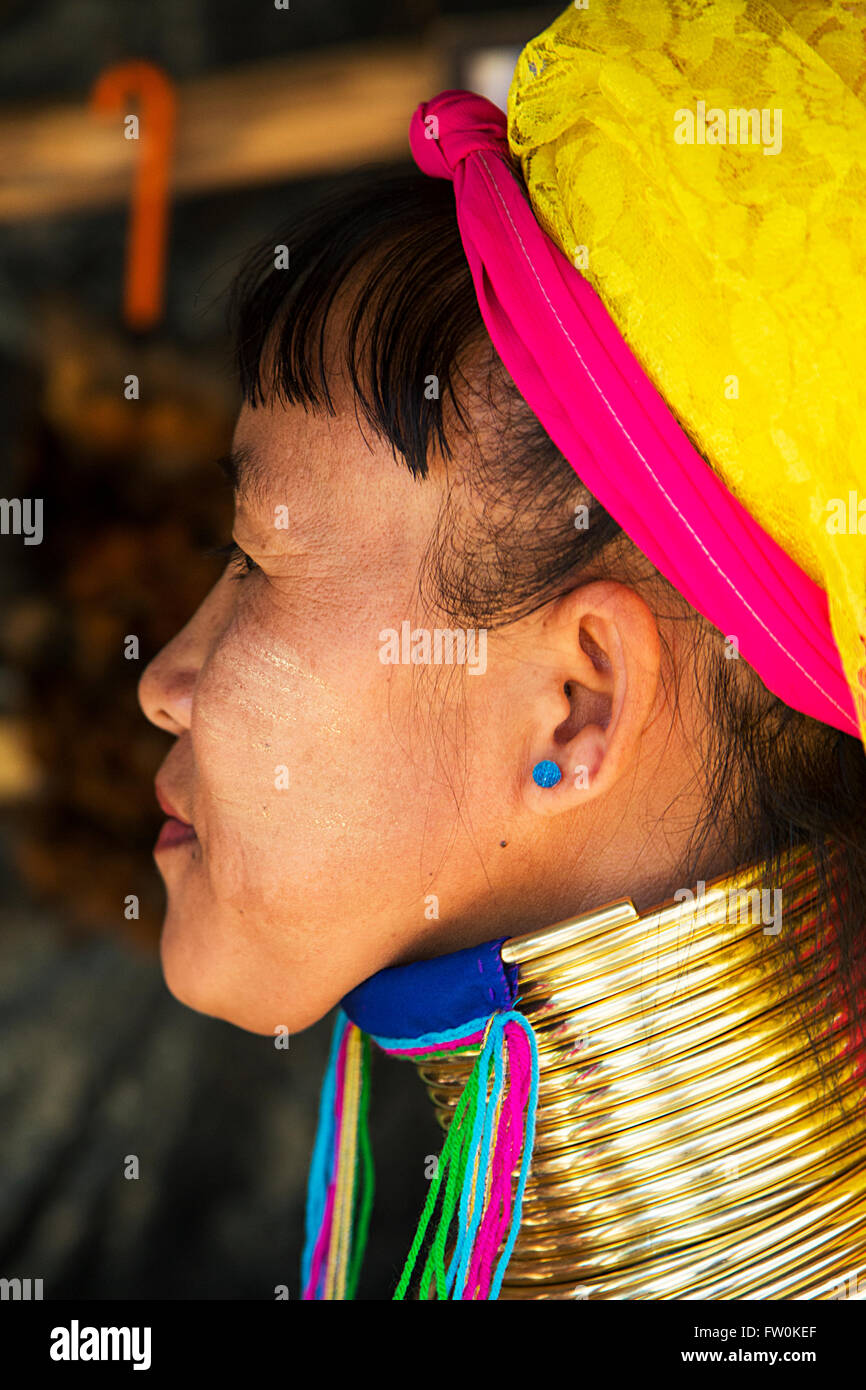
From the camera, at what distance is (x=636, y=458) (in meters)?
0.84

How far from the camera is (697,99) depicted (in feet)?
2.73

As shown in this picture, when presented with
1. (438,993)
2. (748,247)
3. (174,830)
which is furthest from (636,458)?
(174,830)

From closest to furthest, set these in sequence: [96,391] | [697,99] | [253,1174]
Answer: [697,99]
[96,391]
[253,1174]

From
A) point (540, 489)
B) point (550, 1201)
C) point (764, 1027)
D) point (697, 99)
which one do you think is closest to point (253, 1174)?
point (550, 1201)

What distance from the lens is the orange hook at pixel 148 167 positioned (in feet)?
6.17

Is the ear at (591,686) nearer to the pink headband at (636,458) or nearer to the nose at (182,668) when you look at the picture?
the pink headband at (636,458)

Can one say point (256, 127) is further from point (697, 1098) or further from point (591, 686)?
point (697, 1098)

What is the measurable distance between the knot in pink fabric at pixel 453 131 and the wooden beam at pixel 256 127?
3.68ft

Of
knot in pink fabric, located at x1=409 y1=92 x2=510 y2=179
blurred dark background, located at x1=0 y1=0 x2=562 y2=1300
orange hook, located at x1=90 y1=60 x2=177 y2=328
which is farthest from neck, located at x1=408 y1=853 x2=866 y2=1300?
orange hook, located at x1=90 y1=60 x2=177 y2=328

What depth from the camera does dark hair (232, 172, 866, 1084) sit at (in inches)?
36.0

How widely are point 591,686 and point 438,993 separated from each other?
26 cm

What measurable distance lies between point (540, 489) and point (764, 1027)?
1.42 ft

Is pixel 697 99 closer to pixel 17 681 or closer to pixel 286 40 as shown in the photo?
pixel 17 681

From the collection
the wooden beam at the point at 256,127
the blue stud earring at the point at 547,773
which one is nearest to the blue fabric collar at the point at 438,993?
the blue stud earring at the point at 547,773
